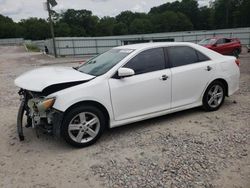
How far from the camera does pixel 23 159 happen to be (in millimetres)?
4152

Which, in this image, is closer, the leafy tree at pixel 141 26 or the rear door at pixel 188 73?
the rear door at pixel 188 73

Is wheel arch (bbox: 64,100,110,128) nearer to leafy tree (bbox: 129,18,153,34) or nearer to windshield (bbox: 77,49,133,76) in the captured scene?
windshield (bbox: 77,49,133,76)

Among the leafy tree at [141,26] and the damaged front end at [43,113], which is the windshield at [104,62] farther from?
the leafy tree at [141,26]

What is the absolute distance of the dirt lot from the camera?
3.46 metres

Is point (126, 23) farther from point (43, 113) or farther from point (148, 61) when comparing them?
point (43, 113)

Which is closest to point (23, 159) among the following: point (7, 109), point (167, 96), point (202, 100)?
point (167, 96)

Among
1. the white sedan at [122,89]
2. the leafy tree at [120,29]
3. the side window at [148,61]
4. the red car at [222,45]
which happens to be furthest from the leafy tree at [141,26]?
the side window at [148,61]

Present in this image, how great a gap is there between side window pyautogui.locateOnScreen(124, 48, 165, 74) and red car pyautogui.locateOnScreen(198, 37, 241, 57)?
12.6m

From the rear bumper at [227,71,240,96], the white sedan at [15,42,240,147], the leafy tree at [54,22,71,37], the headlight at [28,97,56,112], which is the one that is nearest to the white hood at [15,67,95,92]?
the white sedan at [15,42,240,147]

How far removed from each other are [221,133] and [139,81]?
1.63m

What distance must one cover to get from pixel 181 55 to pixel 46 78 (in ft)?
8.56

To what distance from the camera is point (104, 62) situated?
16.9 ft

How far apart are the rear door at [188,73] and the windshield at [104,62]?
926mm

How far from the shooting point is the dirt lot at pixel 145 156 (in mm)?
3459
